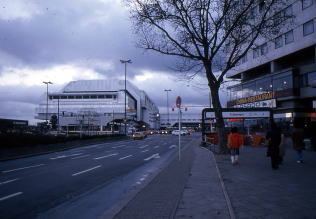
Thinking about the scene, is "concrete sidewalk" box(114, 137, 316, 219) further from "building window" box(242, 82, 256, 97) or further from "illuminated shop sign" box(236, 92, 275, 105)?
"building window" box(242, 82, 256, 97)

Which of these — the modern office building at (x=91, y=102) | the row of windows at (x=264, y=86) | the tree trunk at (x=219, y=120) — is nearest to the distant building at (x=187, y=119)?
the modern office building at (x=91, y=102)

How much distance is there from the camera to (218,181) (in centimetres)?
841

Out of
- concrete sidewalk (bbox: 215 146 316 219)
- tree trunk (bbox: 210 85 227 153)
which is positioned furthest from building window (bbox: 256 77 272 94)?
concrete sidewalk (bbox: 215 146 316 219)

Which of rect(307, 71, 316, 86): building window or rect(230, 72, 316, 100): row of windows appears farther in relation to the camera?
rect(230, 72, 316, 100): row of windows

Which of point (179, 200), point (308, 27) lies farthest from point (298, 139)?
point (308, 27)

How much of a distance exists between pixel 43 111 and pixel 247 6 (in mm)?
114620

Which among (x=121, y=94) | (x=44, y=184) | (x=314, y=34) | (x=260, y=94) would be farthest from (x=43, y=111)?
(x=44, y=184)

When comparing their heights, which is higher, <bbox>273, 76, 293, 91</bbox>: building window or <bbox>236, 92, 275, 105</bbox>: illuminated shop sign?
<bbox>273, 76, 293, 91</bbox>: building window

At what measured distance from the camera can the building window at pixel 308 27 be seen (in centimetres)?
3292

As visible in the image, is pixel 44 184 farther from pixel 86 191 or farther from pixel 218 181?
pixel 218 181

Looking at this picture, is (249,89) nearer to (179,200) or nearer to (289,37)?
(289,37)

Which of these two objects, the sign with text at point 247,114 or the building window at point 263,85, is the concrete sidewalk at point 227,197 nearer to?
the sign with text at point 247,114

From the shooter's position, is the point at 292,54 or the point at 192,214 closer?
the point at 192,214

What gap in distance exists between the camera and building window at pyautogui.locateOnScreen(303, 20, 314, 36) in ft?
108
